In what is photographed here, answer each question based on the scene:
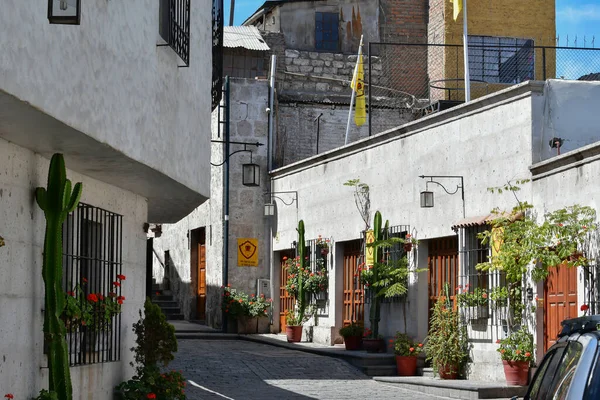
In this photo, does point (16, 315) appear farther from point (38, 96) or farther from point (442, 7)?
point (442, 7)

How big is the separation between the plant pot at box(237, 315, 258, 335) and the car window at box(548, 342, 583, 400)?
21213 mm

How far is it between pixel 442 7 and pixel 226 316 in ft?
34.7

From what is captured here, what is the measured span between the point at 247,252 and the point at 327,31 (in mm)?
8461

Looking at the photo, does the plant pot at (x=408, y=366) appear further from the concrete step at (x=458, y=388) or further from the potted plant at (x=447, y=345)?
the potted plant at (x=447, y=345)

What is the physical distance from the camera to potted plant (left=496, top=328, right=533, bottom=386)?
16422 millimetres

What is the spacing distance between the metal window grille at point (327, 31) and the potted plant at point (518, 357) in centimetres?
1745

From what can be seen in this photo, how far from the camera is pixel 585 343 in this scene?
514 cm

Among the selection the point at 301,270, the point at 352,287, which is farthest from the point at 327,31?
the point at 352,287

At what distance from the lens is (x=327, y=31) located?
32.9 m

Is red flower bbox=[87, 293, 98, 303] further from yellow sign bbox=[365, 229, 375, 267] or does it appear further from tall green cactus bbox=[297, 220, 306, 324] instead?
tall green cactus bbox=[297, 220, 306, 324]

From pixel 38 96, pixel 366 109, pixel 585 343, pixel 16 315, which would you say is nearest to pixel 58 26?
pixel 38 96

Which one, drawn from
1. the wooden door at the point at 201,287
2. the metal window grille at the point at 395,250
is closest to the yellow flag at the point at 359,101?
the wooden door at the point at 201,287

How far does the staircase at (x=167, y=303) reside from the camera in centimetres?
3027

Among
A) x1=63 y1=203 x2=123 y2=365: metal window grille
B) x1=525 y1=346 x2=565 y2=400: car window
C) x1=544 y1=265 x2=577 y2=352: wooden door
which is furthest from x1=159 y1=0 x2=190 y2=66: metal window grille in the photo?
x1=544 y1=265 x2=577 y2=352: wooden door
